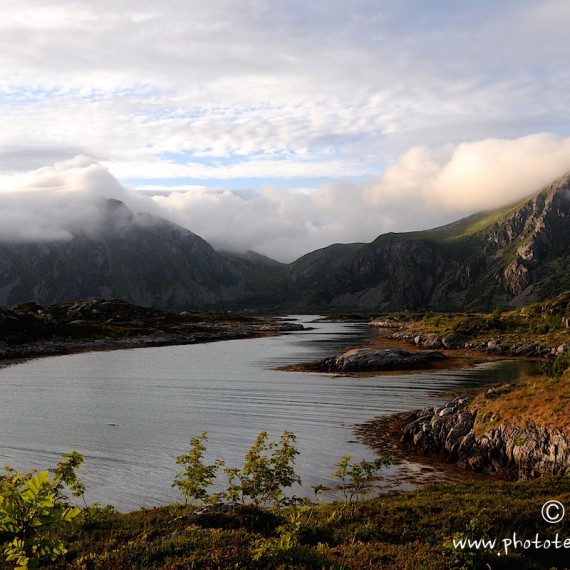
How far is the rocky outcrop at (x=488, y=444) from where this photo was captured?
3256 cm

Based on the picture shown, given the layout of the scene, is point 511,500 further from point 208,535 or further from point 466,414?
point 466,414

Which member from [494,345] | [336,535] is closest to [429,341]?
[494,345]

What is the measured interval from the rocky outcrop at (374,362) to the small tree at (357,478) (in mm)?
65229

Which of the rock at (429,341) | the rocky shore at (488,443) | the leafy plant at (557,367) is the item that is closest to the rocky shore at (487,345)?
the rock at (429,341)

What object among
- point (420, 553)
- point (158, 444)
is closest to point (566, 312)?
point (158, 444)

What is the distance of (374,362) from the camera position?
101 m

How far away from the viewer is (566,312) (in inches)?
6422

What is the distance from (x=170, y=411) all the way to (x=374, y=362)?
52975 millimetres

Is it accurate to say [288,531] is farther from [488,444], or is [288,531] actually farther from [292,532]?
[488,444]

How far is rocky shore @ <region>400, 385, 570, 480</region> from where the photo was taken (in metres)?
32.6

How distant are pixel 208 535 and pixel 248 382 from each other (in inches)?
2677

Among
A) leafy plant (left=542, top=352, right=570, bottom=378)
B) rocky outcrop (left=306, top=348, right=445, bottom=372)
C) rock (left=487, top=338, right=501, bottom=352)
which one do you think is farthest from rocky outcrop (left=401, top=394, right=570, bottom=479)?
rock (left=487, top=338, right=501, bottom=352)

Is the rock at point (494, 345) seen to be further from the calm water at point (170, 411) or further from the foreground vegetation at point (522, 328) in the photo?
the calm water at point (170, 411)

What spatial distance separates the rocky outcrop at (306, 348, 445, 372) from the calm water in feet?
29.9
